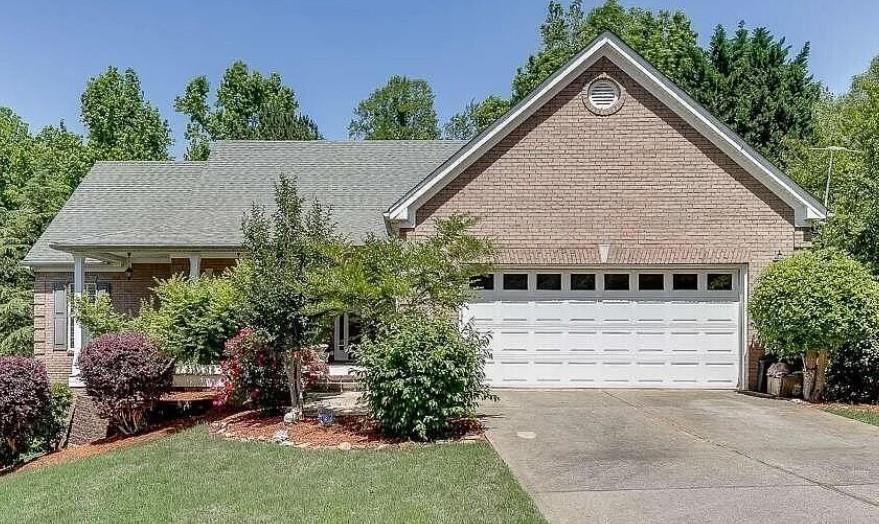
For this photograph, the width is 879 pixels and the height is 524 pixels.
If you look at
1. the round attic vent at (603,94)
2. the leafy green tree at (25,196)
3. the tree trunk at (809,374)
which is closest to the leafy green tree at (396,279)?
the round attic vent at (603,94)

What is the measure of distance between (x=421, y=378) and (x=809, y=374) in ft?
24.2

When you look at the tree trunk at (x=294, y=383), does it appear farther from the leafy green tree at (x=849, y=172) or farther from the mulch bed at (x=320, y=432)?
the leafy green tree at (x=849, y=172)

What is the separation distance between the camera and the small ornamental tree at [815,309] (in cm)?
1159

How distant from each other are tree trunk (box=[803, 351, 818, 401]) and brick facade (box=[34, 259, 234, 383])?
46.8 ft

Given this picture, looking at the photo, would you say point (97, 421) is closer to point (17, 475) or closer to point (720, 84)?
point (17, 475)

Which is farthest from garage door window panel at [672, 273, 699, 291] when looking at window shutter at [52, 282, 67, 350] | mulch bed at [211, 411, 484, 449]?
window shutter at [52, 282, 67, 350]

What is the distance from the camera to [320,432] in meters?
10.1

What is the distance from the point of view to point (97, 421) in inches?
567

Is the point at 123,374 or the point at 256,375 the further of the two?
the point at 123,374

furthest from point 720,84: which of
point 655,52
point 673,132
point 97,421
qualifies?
point 97,421

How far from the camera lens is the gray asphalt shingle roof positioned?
17625 millimetres

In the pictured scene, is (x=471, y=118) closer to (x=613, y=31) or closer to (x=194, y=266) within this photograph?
(x=613, y=31)

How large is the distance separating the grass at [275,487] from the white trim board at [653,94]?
6033mm

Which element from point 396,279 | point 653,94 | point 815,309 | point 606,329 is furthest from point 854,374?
point 396,279
